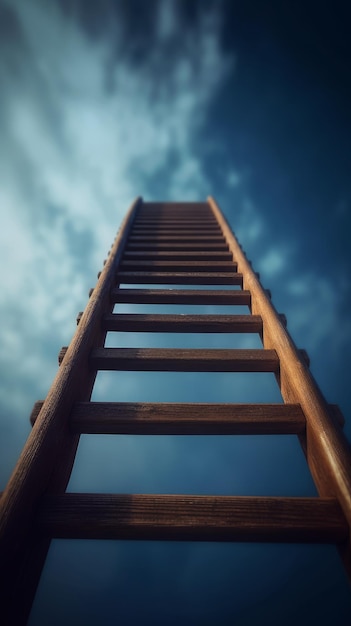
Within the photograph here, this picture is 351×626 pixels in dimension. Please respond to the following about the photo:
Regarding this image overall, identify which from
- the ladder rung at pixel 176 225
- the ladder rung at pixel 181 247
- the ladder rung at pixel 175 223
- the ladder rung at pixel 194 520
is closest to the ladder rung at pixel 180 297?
the ladder rung at pixel 181 247

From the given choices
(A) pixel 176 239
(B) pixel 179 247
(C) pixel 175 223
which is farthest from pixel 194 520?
(C) pixel 175 223

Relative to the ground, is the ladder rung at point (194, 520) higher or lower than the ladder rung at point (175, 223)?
lower

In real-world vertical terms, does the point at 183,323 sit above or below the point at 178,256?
below

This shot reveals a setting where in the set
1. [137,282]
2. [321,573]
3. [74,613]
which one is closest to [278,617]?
[321,573]

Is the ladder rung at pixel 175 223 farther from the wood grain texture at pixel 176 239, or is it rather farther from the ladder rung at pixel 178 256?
the ladder rung at pixel 178 256

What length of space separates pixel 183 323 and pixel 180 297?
39cm

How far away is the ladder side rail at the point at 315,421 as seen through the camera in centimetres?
94

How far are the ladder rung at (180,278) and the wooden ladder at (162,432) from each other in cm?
41

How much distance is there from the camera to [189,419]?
3.91ft

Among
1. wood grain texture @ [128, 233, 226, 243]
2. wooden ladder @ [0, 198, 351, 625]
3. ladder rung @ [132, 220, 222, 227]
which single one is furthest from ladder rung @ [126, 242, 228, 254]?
wooden ladder @ [0, 198, 351, 625]

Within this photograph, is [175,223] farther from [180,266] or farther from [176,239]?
A: [180,266]

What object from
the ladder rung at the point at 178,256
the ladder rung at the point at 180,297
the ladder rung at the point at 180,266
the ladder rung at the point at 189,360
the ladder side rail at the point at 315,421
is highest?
the ladder rung at the point at 178,256

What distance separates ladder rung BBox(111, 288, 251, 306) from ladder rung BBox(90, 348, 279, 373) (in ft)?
2.20

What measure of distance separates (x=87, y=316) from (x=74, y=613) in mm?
52290
